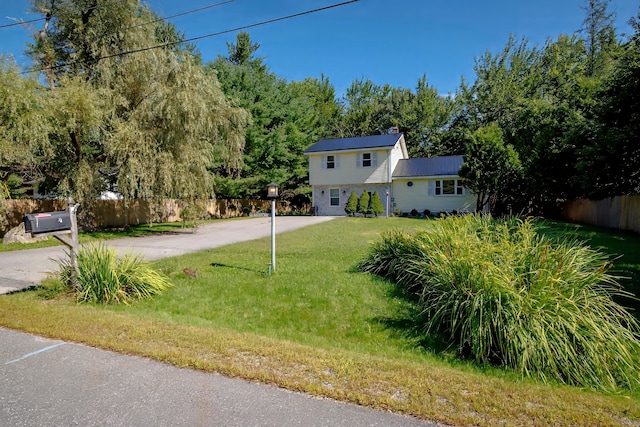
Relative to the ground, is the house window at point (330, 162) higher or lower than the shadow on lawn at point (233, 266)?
higher

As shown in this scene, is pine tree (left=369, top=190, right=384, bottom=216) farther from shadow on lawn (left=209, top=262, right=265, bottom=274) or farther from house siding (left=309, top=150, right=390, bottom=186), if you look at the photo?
shadow on lawn (left=209, top=262, right=265, bottom=274)

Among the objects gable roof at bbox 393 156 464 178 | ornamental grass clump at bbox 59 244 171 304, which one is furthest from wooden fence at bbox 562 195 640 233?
ornamental grass clump at bbox 59 244 171 304

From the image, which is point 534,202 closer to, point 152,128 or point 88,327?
point 152,128

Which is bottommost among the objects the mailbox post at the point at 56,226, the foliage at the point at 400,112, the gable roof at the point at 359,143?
the mailbox post at the point at 56,226

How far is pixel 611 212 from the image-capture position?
49.4 feet

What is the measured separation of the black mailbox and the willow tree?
809 centimetres

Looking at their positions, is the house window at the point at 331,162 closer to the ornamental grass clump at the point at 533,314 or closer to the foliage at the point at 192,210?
the foliage at the point at 192,210

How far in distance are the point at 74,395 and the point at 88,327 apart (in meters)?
1.66

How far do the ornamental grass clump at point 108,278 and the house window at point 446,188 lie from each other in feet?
69.6

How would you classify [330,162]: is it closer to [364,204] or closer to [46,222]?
[364,204]

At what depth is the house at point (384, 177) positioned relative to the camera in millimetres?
24109

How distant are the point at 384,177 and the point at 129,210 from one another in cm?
1647

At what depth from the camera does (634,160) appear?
13.0m

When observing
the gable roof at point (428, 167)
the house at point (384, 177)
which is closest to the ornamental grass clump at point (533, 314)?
the house at point (384, 177)
